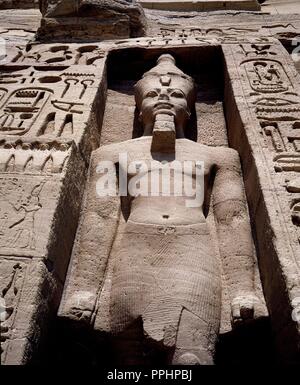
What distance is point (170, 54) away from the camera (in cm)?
575

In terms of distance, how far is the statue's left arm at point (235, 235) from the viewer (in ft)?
9.63

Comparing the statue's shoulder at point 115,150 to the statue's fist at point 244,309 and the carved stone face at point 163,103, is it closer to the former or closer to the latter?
the carved stone face at point 163,103

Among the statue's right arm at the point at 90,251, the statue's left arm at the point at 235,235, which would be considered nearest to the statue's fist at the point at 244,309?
the statue's left arm at the point at 235,235

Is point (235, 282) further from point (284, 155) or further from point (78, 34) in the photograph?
point (78, 34)

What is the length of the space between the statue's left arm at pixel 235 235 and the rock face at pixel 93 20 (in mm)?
3377

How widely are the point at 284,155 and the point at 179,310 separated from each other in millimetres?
1702

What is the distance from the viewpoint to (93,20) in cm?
656

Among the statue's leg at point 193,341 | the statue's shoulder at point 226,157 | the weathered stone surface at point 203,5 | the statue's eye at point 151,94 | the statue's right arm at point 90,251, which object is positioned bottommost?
the statue's leg at point 193,341

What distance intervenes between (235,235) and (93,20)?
4666 mm

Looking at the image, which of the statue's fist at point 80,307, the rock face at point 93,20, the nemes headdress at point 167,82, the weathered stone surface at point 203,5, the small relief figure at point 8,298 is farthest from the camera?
the weathered stone surface at point 203,5

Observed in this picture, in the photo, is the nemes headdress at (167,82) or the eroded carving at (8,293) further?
the nemes headdress at (167,82)

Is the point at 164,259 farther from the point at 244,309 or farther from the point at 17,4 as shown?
the point at 17,4
